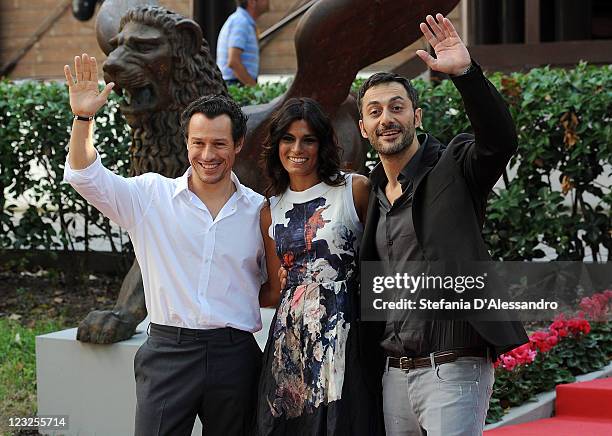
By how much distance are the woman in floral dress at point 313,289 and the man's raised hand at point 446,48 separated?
456 mm

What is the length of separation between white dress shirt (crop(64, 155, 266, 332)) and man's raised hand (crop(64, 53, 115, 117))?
17 cm

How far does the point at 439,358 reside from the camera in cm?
273

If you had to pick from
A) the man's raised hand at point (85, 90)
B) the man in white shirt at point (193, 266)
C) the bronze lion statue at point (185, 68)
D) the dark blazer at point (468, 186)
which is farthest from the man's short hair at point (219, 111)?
the bronze lion statue at point (185, 68)

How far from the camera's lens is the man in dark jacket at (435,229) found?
2.70m

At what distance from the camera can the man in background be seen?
815 centimetres

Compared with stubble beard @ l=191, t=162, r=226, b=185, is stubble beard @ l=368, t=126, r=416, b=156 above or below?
above

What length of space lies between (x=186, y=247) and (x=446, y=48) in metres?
0.99

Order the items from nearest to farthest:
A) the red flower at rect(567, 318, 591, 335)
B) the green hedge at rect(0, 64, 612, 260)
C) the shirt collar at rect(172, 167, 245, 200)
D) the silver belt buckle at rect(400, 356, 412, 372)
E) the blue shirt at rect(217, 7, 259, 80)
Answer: the silver belt buckle at rect(400, 356, 412, 372), the shirt collar at rect(172, 167, 245, 200), the red flower at rect(567, 318, 591, 335), the green hedge at rect(0, 64, 612, 260), the blue shirt at rect(217, 7, 259, 80)

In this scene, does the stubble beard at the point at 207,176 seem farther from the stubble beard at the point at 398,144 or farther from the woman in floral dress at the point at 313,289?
the stubble beard at the point at 398,144

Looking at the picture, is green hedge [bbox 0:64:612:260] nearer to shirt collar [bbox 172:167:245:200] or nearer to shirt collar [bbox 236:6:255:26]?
shirt collar [bbox 236:6:255:26]

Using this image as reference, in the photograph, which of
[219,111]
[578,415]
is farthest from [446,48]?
[578,415]

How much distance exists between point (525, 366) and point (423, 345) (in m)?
2.58

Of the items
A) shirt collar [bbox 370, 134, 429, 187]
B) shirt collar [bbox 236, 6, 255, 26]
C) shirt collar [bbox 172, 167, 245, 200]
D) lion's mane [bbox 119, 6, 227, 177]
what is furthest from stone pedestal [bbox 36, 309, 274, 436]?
shirt collar [bbox 236, 6, 255, 26]

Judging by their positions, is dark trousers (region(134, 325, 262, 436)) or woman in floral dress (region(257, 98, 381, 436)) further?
dark trousers (region(134, 325, 262, 436))
